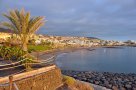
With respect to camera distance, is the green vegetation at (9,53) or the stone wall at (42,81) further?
the green vegetation at (9,53)

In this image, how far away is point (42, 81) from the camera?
1511 centimetres

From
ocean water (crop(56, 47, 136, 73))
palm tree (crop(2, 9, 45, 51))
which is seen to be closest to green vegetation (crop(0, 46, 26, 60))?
palm tree (crop(2, 9, 45, 51))

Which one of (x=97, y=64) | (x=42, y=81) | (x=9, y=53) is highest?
(x=9, y=53)

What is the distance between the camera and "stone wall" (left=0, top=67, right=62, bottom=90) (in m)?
13.2

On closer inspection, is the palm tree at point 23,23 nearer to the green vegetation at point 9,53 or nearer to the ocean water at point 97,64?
the green vegetation at point 9,53

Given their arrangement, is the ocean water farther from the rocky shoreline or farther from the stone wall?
the stone wall

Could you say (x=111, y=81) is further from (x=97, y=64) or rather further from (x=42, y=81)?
(x=97, y=64)

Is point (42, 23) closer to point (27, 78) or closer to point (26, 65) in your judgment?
point (26, 65)

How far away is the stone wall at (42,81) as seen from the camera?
13.2 m

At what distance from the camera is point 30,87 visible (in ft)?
45.3

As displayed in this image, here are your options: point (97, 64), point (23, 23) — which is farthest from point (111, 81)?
point (97, 64)

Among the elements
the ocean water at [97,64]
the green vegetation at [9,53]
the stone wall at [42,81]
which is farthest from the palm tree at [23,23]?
the ocean water at [97,64]

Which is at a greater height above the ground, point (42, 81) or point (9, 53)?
point (9, 53)

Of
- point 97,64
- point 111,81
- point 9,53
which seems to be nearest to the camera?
point 9,53
